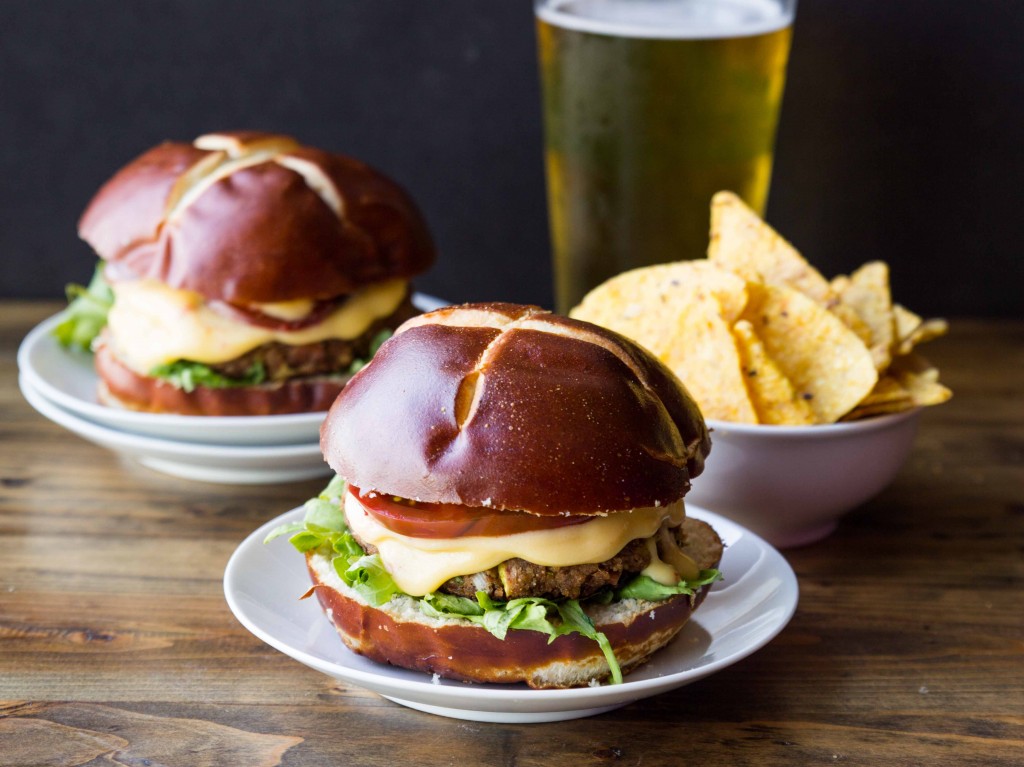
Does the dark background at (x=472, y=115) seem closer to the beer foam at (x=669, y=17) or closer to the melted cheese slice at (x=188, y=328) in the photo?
the beer foam at (x=669, y=17)

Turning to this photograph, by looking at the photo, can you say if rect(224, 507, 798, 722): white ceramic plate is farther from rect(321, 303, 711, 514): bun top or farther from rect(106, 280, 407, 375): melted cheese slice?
rect(106, 280, 407, 375): melted cheese slice

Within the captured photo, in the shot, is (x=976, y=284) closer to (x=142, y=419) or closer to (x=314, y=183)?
(x=314, y=183)

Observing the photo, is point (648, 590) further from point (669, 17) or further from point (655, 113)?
point (669, 17)

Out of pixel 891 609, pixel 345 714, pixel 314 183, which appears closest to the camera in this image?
pixel 345 714

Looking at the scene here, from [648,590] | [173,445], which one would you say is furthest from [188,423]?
[648,590]

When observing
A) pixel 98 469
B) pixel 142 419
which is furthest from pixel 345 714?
pixel 98 469

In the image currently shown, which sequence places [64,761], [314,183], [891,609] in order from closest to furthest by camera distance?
[64,761] < [891,609] < [314,183]
